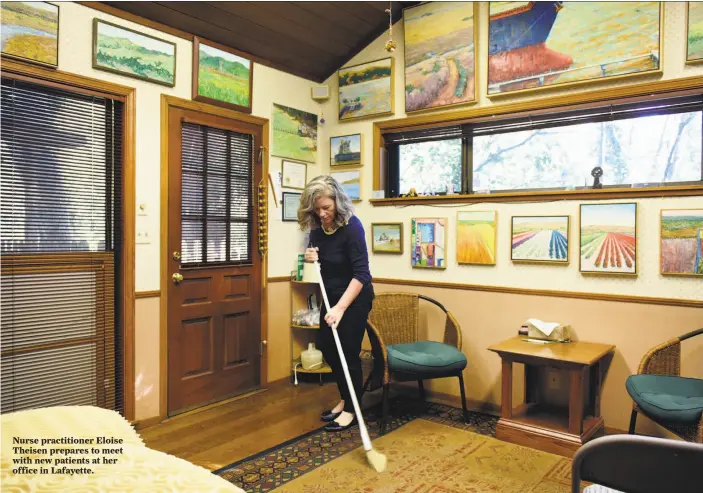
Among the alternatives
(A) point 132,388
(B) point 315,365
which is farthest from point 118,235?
(B) point 315,365

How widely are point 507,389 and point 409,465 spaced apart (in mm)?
771

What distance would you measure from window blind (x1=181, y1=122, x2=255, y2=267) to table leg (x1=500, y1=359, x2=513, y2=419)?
2.09 meters

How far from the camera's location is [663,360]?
280 centimetres

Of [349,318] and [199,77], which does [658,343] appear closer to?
[349,318]

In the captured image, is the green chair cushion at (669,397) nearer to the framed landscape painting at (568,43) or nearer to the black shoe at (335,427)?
the black shoe at (335,427)

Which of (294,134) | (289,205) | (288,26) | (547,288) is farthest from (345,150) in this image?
(547,288)

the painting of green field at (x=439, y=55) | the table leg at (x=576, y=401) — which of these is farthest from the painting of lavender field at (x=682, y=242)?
the painting of green field at (x=439, y=55)

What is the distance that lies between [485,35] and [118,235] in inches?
112

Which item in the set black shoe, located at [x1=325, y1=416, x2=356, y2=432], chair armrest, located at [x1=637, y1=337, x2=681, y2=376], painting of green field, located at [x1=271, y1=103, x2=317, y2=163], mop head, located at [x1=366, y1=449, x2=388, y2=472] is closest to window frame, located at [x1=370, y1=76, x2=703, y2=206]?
painting of green field, located at [x1=271, y1=103, x2=317, y2=163]

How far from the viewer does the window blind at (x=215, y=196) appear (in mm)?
3584

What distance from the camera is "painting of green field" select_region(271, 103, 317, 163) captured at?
419 centimetres

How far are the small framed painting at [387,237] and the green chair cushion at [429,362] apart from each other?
0.99m

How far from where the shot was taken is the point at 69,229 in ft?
9.66

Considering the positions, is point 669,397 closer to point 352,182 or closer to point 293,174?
point 352,182
